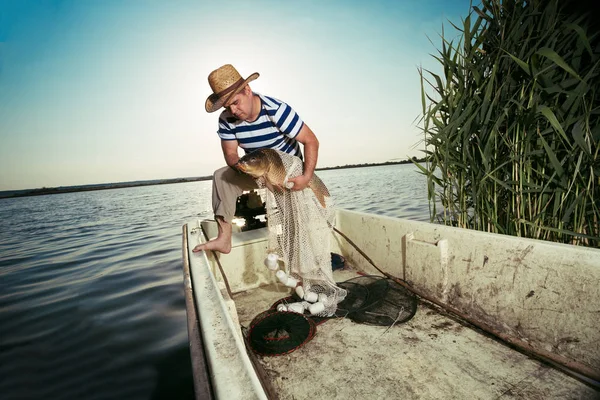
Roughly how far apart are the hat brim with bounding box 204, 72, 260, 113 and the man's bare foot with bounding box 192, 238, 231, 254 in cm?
121

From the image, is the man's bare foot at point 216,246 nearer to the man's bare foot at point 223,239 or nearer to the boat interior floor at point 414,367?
the man's bare foot at point 223,239

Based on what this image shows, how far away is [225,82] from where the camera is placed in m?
2.02

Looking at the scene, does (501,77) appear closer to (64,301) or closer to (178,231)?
(64,301)

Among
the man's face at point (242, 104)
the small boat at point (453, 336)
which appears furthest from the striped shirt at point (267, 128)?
the small boat at point (453, 336)

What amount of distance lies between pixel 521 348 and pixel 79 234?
11.9 m

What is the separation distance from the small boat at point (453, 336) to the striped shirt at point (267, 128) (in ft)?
3.68

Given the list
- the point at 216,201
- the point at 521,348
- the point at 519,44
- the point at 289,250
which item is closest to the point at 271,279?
the point at 289,250

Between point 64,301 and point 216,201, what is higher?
point 216,201

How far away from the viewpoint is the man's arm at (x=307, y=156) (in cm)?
210

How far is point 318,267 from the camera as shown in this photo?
2262mm

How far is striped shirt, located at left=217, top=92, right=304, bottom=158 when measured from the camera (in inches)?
83.8

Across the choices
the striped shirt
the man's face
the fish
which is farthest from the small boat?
the man's face

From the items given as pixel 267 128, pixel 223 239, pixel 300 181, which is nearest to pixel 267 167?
pixel 300 181

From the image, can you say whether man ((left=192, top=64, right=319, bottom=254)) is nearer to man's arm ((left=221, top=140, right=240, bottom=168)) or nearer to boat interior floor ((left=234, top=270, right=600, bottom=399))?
man's arm ((left=221, top=140, right=240, bottom=168))
